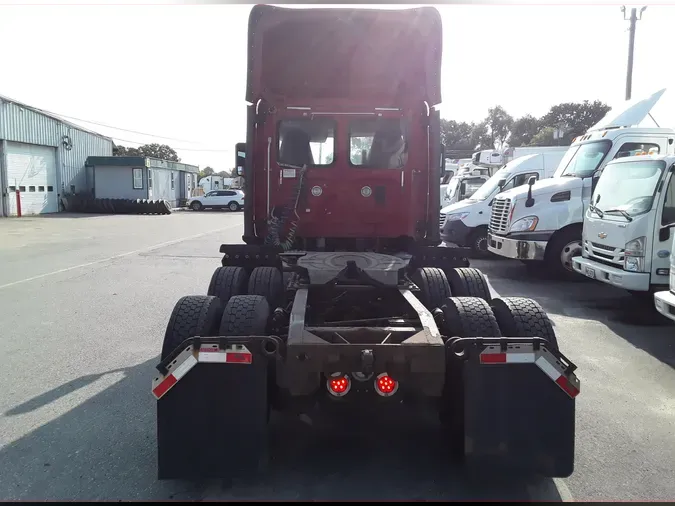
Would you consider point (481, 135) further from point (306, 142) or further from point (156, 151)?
point (306, 142)

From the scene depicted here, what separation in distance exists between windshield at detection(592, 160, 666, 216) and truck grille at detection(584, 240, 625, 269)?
532 millimetres

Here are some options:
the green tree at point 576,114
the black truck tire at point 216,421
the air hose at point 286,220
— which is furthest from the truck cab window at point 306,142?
the green tree at point 576,114

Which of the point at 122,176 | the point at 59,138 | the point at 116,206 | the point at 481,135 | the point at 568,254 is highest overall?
the point at 481,135

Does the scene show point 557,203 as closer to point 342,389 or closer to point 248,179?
point 248,179

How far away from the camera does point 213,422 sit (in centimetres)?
321

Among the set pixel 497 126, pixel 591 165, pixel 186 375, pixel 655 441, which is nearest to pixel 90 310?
pixel 186 375

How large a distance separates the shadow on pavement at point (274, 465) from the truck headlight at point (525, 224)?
7.71m

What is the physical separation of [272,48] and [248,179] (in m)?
1.41

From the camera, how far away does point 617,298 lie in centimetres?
956

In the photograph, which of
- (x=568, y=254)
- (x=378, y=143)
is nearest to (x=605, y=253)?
(x=568, y=254)

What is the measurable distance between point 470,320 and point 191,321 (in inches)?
71.5

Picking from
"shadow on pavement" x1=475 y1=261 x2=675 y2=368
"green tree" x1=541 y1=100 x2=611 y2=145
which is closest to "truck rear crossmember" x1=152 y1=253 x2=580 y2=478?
"shadow on pavement" x1=475 y1=261 x2=675 y2=368

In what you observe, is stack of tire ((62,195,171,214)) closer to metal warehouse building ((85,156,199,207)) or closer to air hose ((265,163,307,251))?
metal warehouse building ((85,156,199,207))

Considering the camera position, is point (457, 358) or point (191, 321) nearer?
point (457, 358)
